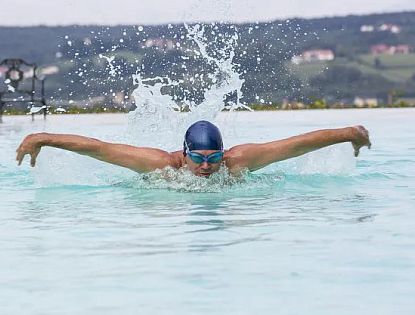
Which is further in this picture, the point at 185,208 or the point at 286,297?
the point at 185,208

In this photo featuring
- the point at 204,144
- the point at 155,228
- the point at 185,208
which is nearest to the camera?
the point at 155,228

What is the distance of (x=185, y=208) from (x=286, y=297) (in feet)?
9.96

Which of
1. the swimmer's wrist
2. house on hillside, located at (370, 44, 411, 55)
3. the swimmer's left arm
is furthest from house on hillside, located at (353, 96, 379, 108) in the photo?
the swimmer's wrist

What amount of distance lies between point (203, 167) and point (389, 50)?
29.2 m

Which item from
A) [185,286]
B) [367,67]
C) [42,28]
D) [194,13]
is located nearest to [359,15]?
[367,67]

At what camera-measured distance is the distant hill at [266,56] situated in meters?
33.0

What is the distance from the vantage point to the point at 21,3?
135ft

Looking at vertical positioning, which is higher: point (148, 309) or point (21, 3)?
point (21, 3)

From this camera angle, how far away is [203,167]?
27.5 feet

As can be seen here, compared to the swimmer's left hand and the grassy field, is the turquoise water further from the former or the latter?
the grassy field

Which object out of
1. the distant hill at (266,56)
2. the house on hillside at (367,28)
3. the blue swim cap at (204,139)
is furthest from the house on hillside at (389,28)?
the blue swim cap at (204,139)

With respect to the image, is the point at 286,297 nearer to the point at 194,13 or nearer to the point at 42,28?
the point at 194,13

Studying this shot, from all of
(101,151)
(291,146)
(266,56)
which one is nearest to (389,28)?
(266,56)

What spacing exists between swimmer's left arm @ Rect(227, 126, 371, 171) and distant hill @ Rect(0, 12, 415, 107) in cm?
2092
